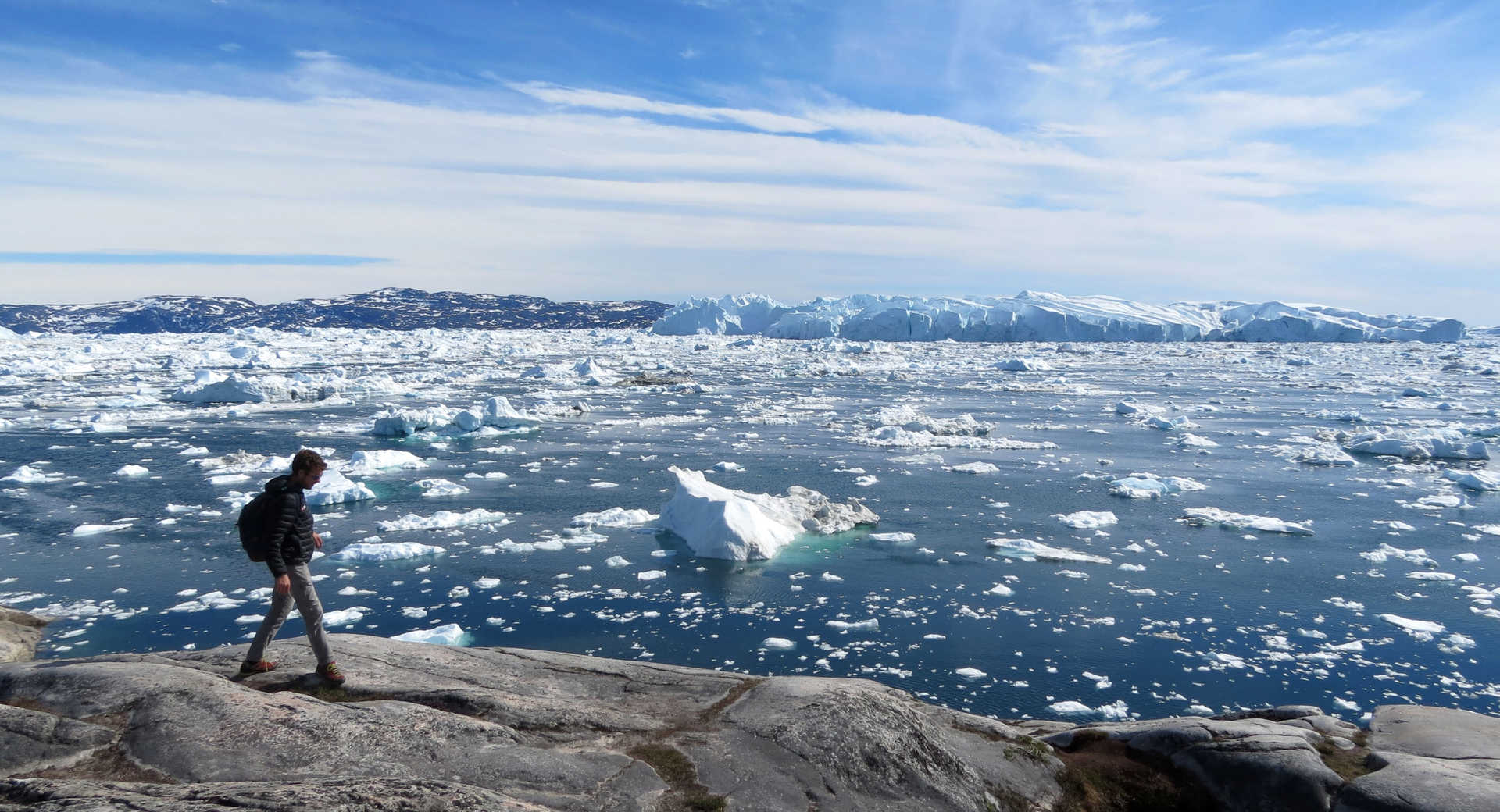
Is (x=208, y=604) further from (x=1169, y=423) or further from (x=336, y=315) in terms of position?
(x=336, y=315)

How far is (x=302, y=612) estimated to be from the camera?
Result: 17.5 ft

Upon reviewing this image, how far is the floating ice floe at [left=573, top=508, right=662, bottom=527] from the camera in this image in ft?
52.7

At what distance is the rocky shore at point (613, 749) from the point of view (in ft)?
13.7

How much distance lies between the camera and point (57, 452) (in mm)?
22547

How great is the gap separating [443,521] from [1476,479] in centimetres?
2222

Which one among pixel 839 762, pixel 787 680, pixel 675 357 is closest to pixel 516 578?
pixel 787 680

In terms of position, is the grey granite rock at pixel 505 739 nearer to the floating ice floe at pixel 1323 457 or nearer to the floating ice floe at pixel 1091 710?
the floating ice floe at pixel 1091 710

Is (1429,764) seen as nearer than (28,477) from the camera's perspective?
Yes

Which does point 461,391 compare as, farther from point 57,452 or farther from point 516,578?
point 516,578

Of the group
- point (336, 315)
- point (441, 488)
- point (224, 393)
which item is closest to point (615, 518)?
point (441, 488)

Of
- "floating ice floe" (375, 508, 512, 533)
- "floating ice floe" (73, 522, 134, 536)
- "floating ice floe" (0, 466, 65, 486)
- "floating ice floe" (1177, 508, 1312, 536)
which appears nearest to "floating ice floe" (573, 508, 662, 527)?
"floating ice floe" (375, 508, 512, 533)

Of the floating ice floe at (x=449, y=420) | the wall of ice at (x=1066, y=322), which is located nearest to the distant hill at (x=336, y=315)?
the wall of ice at (x=1066, y=322)

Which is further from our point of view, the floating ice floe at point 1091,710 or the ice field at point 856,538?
the ice field at point 856,538

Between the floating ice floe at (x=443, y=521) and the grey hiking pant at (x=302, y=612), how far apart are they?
33.6ft
